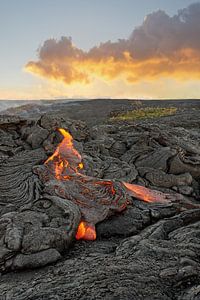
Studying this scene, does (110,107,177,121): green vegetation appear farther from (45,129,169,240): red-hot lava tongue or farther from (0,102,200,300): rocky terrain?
(45,129,169,240): red-hot lava tongue

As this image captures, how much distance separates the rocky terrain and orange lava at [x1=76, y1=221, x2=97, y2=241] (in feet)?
0.70

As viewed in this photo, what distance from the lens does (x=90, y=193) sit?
11.5 m

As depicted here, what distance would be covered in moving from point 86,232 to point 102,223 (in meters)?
0.79

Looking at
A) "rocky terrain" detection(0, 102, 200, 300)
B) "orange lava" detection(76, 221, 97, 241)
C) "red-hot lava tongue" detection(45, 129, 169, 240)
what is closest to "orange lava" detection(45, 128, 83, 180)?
"red-hot lava tongue" detection(45, 129, 169, 240)

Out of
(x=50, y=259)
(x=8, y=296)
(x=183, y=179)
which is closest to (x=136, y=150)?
(x=183, y=179)

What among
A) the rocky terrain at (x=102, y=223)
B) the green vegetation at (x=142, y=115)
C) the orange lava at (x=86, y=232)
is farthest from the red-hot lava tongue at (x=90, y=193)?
the green vegetation at (x=142, y=115)

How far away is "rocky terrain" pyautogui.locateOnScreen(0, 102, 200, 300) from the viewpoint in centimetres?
691

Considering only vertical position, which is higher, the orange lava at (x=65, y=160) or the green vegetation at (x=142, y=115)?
the green vegetation at (x=142, y=115)

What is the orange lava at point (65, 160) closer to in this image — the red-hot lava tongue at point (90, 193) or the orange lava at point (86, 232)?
the red-hot lava tongue at point (90, 193)

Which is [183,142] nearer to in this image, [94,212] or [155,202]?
[155,202]

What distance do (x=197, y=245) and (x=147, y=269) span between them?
1.64 meters

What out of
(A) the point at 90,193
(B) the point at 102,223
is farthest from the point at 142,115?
(B) the point at 102,223

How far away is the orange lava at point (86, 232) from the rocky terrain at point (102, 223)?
21 cm

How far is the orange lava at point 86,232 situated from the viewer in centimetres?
995
